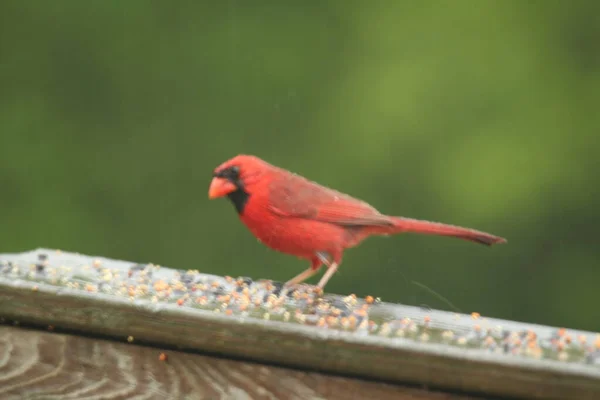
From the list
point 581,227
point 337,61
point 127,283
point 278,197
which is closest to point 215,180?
point 278,197

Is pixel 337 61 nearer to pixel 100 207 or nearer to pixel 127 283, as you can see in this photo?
pixel 100 207

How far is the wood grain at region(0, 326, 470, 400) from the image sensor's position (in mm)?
1538

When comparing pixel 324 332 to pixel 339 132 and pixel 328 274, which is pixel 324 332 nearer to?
pixel 328 274

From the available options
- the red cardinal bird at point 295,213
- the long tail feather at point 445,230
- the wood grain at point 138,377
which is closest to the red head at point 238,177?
the red cardinal bird at point 295,213

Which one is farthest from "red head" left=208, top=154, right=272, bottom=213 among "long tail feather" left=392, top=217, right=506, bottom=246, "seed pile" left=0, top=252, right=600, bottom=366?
"long tail feather" left=392, top=217, right=506, bottom=246

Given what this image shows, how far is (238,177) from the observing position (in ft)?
7.50

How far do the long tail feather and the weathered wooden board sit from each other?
0.28 metres

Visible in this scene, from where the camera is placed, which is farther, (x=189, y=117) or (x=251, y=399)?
(x=189, y=117)

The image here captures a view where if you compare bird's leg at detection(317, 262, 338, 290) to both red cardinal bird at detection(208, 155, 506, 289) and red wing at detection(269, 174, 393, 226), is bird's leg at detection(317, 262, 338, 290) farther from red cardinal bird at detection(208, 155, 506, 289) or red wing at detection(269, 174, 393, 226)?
red wing at detection(269, 174, 393, 226)

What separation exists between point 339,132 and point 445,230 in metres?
1.26

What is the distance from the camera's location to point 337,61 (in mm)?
3330

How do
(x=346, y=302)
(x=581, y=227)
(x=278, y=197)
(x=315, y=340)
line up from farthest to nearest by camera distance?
(x=581, y=227) → (x=278, y=197) → (x=346, y=302) → (x=315, y=340)

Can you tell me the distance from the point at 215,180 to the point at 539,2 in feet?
4.88

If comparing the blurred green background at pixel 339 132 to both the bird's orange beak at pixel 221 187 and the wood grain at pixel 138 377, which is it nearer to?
the bird's orange beak at pixel 221 187
